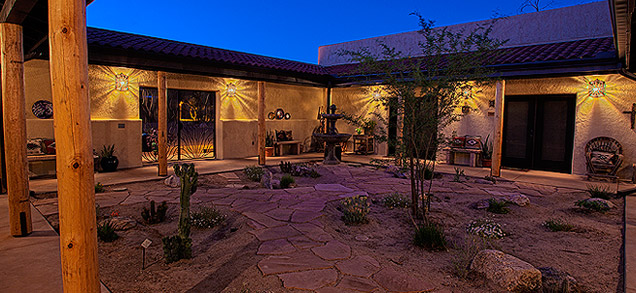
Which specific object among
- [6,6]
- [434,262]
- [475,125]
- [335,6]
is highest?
[335,6]

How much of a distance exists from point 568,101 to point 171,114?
12093 millimetres

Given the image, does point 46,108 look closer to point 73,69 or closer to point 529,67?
point 73,69

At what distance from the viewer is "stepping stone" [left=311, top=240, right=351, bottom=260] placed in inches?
156

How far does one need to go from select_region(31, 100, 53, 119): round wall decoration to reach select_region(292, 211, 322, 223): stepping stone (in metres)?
7.32

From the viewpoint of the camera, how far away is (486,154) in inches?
457

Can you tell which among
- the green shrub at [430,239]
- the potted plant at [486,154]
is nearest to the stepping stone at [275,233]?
the green shrub at [430,239]

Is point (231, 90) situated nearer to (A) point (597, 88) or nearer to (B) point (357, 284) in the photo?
(B) point (357, 284)

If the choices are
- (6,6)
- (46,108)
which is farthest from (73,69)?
(46,108)

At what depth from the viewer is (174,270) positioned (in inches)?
149

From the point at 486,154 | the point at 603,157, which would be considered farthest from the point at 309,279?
the point at 486,154

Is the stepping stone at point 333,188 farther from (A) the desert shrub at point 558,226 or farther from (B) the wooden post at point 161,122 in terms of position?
(B) the wooden post at point 161,122

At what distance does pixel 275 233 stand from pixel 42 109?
7660 millimetres

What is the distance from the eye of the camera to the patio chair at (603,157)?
29.9 feet

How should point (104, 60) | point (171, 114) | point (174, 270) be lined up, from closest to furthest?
point (174, 270)
point (104, 60)
point (171, 114)
